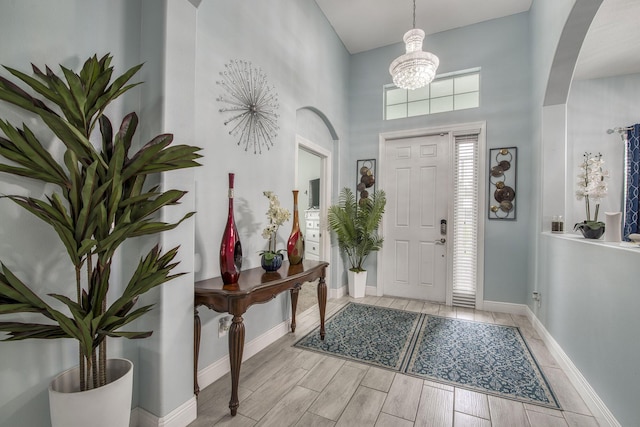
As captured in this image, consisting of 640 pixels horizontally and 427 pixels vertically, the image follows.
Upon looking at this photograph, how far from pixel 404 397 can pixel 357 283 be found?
2.23 meters

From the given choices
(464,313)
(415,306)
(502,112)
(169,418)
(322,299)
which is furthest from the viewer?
(415,306)

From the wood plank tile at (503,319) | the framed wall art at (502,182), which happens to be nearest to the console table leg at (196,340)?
the wood plank tile at (503,319)

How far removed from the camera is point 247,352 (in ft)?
7.93

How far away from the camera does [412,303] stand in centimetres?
397

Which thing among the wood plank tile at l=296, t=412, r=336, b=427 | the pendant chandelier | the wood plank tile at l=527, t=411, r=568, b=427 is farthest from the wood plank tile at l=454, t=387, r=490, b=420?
the pendant chandelier

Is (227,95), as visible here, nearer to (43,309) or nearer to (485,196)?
A: (43,309)

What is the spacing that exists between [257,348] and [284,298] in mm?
544

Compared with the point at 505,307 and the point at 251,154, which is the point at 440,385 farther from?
the point at 251,154

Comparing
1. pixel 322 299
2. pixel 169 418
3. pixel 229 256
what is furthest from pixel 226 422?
pixel 322 299

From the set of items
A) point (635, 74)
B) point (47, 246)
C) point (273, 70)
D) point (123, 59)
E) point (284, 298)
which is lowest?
point (284, 298)

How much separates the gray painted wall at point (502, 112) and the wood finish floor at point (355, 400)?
1.43 meters

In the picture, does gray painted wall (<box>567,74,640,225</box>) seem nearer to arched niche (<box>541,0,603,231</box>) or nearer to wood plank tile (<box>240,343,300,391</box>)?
arched niche (<box>541,0,603,231</box>)

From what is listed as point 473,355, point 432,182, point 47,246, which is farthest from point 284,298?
point 432,182

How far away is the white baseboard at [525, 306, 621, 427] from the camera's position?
1.65 meters
